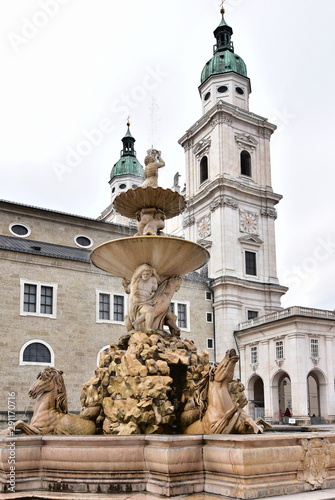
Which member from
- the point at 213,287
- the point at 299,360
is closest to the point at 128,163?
the point at 213,287

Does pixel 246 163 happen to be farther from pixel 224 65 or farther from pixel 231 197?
pixel 224 65

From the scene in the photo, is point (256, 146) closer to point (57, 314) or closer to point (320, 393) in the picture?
point (320, 393)

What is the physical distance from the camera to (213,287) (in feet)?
129

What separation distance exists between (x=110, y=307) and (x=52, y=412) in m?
24.1

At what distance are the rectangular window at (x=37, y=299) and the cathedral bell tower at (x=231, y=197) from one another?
42.6ft

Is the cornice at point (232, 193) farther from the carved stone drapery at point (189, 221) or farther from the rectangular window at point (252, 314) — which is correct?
the rectangular window at point (252, 314)

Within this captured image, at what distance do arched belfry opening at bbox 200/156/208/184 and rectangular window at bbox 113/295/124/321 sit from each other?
16105 mm

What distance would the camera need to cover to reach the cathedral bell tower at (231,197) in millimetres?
40062

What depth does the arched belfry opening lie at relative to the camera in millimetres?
45812

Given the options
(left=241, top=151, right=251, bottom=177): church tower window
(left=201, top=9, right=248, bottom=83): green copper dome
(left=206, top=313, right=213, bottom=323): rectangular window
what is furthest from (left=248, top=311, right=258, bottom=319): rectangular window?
(left=201, top=9, right=248, bottom=83): green copper dome

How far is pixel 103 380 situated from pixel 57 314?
21300 mm

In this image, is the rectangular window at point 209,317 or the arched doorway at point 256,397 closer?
the arched doorway at point 256,397

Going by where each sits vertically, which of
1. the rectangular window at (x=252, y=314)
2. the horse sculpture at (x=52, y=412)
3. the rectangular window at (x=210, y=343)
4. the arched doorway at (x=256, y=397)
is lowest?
the arched doorway at (x=256, y=397)

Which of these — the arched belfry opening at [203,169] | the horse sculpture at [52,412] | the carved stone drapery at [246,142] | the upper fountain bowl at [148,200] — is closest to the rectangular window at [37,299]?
the upper fountain bowl at [148,200]
